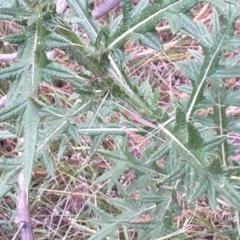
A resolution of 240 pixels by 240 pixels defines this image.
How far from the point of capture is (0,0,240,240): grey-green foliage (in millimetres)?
923

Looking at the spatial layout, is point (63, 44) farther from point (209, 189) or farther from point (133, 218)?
point (133, 218)

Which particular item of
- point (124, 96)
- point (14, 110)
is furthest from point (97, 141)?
point (14, 110)

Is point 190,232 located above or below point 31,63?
below

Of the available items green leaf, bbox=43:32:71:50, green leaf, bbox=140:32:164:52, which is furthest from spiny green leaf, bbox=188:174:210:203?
green leaf, bbox=43:32:71:50

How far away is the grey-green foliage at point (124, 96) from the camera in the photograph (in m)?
0.92

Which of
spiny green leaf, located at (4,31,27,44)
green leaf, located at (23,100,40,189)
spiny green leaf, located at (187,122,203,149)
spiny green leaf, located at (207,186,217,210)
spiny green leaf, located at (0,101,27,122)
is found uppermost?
spiny green leaf, located at (4,31,27,44)

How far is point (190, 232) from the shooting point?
7.02 feet

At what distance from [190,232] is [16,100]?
1414 mm

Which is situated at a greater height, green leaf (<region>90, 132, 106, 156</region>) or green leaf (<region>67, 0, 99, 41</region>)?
green leaf (<region>67, 0, 99, 41</region>)

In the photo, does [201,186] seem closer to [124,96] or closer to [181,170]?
[181,170]

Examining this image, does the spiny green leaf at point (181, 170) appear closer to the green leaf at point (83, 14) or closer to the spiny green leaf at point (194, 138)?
the spiny green leaf at point (194, 138)

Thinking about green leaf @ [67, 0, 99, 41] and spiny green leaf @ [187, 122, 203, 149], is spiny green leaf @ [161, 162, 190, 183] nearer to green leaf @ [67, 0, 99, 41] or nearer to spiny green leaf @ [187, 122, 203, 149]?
spiny green leaf @ [187, 122, 203, 149]

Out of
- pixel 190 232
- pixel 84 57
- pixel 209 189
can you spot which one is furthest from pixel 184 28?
pixel 190 232

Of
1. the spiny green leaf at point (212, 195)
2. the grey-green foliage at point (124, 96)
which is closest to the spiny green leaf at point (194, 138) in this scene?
the grey-green foliage at point (124, 96)
